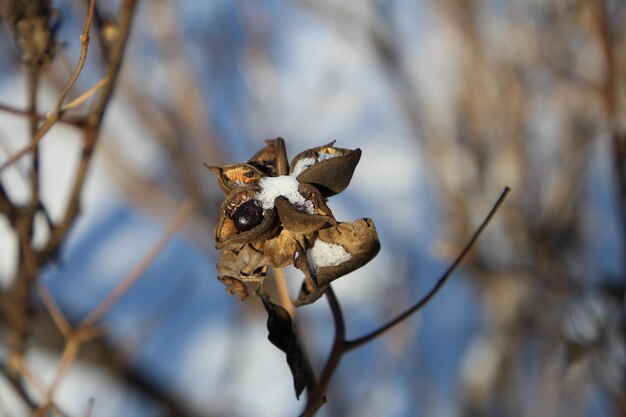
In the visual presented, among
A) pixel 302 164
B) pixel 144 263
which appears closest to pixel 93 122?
pixel 144 263

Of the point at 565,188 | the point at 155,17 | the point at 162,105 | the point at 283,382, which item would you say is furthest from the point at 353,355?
the point at 155,17

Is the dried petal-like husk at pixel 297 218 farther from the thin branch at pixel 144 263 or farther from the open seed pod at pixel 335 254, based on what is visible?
the thin branch at pixel 144 263

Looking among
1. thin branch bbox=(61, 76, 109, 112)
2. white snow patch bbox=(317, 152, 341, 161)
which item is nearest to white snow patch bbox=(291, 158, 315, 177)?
white snow patch bbox=(317, 152, 341, 161)

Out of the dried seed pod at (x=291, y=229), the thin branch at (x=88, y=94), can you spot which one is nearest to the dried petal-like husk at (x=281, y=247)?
the dried seed pod at (x=291, y=229)

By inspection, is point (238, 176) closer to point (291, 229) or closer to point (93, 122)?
point (291, 229)

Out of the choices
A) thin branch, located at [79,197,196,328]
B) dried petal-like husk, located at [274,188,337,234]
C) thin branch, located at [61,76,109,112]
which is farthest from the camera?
thin branch, located at [79,197,196,328]

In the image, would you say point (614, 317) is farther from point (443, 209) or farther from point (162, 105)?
Result: point (162, 105)

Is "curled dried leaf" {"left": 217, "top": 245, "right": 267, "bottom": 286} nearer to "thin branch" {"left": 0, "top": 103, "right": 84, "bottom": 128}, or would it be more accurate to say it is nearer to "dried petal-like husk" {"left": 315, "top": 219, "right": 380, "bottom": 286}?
"dried petal-like husk" {"left": 315, "top": 219, "right": 380, "bottom": 286}
